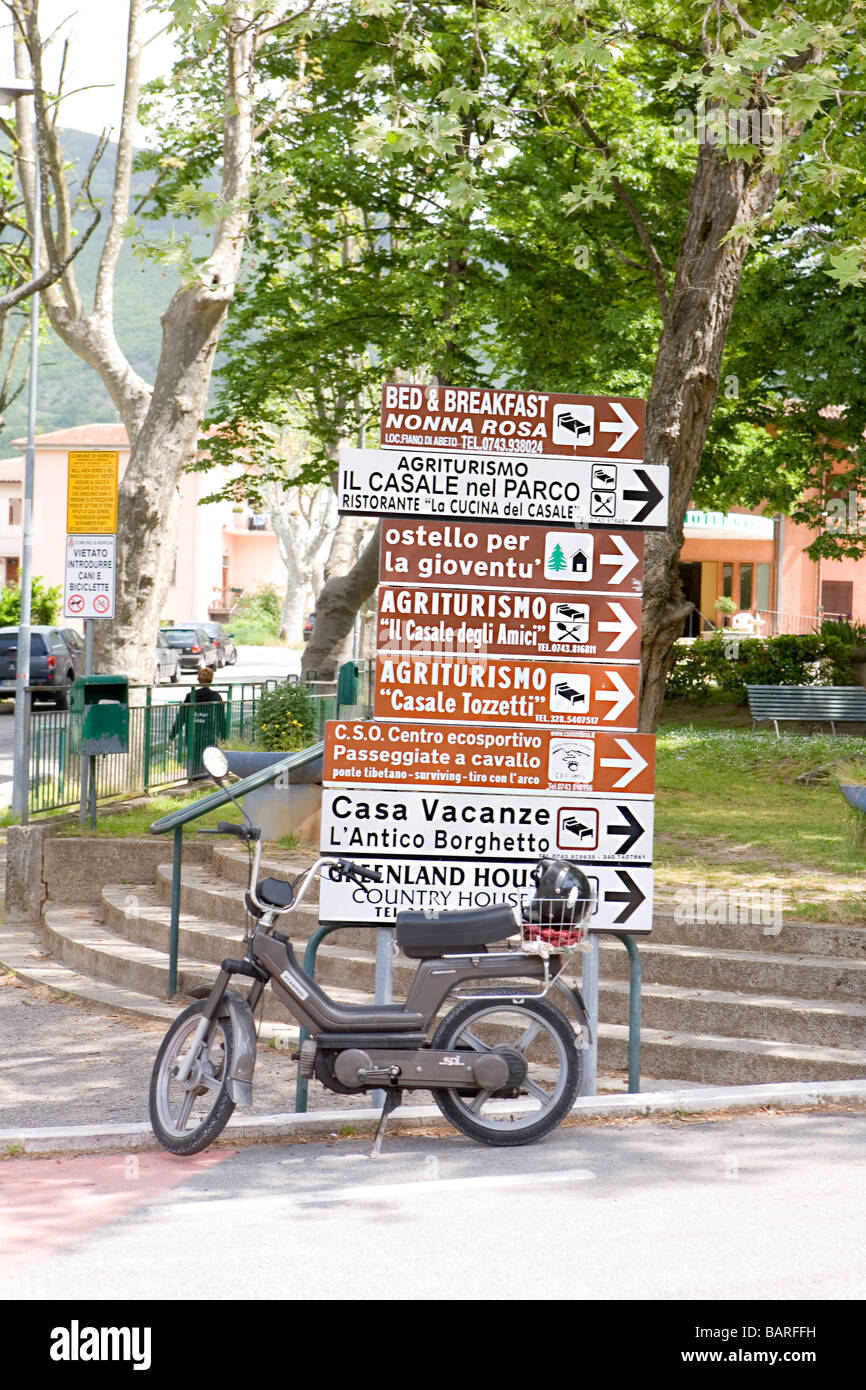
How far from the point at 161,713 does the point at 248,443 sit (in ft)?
40.2

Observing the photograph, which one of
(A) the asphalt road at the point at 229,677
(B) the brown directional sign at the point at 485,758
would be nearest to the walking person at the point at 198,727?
(A) the asphalt road at the point at 229,677

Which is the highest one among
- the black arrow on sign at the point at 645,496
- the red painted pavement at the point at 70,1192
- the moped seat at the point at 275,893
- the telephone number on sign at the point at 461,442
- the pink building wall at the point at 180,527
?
the pink building wall at the point at 180,527

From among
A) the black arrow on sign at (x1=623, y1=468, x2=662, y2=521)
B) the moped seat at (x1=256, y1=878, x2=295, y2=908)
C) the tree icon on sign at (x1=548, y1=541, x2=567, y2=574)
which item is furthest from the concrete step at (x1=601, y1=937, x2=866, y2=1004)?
the moped seat at (x1=256, y1=878, x2=295, y2=908)

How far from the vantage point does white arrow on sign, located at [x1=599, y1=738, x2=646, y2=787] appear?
666cm

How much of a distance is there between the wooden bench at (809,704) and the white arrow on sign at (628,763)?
1429 centimetres

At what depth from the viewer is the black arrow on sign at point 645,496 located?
678 centimetres

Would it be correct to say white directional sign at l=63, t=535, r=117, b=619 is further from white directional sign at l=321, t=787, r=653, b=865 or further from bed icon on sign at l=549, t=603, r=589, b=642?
bed icon on sign at l=549, t=603, r=589, b=642

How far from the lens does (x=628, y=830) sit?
6645 mm

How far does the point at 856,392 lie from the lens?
2205 cm

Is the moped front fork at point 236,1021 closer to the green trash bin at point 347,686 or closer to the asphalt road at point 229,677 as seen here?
the asphalt road at point 229,677

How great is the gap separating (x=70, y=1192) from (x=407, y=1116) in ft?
4.85

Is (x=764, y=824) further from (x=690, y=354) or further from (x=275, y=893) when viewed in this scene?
(x=275, y=893)

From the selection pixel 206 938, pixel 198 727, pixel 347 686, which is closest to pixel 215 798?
pixel 206 938

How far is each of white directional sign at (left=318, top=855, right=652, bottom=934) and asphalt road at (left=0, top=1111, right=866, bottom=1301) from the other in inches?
39.0
